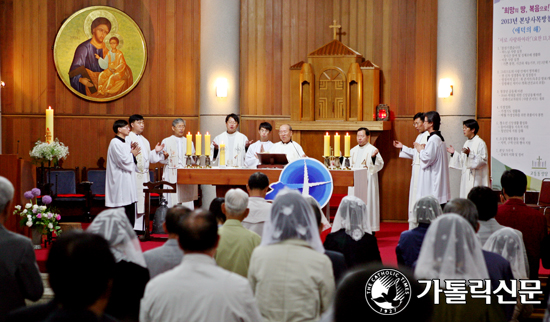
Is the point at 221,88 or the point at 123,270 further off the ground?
the point at 221,88

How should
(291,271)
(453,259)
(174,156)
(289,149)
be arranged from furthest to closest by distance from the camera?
(174,156)
(289,149)
(291,271)
(453,259)

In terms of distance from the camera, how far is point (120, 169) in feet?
27.2

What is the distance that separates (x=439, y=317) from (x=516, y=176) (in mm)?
2074

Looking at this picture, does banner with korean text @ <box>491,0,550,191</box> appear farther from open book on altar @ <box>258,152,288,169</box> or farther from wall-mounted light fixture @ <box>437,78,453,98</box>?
open book on altar @ <box>258,152,288,169</box>

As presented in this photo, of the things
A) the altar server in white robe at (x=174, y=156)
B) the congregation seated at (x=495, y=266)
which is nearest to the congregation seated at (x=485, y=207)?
the congregation seated at (x=495, y=266)

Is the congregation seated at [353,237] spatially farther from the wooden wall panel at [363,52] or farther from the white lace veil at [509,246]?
the wooden wall panel at [363,52]

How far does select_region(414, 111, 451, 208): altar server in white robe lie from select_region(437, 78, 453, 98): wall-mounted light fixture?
193 cm

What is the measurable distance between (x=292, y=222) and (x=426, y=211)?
4.43ft

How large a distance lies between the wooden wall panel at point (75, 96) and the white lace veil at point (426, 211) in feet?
24.3

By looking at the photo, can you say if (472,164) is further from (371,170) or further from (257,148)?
(257,148)

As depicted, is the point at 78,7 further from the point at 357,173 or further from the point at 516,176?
the point at 516,176

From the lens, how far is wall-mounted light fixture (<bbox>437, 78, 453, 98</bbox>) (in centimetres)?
984

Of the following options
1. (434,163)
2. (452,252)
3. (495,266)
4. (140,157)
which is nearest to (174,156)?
(140,157)

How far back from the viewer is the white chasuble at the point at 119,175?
26.9 ft
